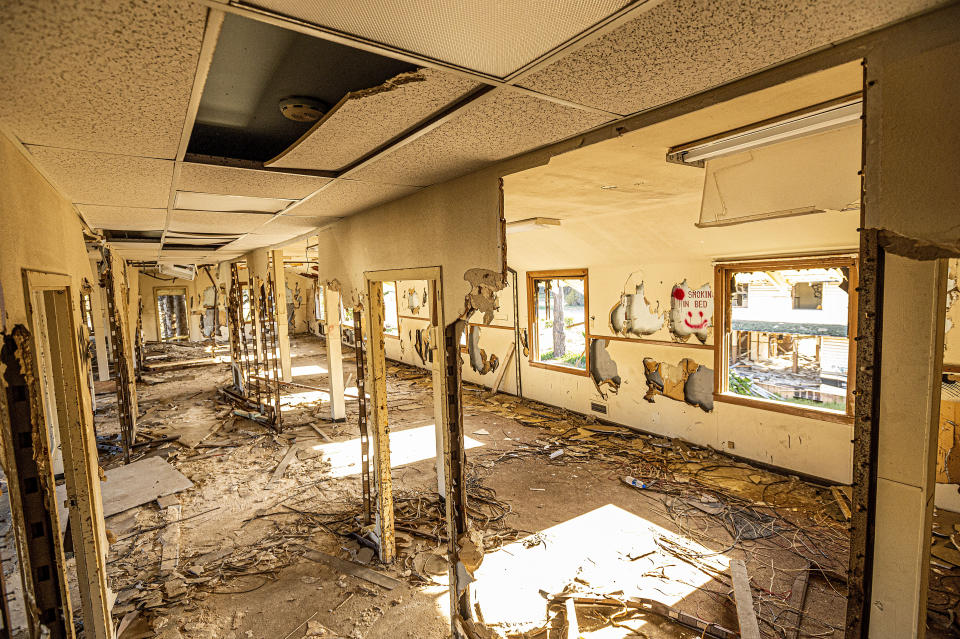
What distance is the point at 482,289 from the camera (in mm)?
2289

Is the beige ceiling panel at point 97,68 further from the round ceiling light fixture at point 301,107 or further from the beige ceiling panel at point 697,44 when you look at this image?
the beige ceiling panel at point 697,44

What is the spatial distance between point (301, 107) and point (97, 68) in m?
0.72

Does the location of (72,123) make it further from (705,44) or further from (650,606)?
(650,606)

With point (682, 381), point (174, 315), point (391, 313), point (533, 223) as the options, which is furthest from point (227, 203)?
point (174, 315)

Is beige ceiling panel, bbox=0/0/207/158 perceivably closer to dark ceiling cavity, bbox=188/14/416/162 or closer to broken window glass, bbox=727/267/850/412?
dark ceiling cavity, bbox=188/14/416/162

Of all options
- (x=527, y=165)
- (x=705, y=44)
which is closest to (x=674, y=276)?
(x=527, y=165)

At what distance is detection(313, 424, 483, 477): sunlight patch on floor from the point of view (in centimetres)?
530

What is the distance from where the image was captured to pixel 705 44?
1076 mm

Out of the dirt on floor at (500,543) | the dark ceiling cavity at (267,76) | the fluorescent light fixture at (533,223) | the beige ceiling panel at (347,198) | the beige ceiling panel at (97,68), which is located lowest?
the dirt on floor at (500,543)

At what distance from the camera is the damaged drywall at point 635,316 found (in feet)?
19.3

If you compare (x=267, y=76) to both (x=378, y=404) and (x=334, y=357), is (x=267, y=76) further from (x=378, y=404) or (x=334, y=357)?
(x=334, y=357)

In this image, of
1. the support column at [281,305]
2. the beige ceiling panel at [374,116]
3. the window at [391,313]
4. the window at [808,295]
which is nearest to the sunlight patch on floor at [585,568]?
the beige ceiling panel at [374,116]

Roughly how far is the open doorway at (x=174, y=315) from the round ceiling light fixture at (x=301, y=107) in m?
17.1

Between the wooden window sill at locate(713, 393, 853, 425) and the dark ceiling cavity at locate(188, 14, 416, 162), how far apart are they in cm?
501
